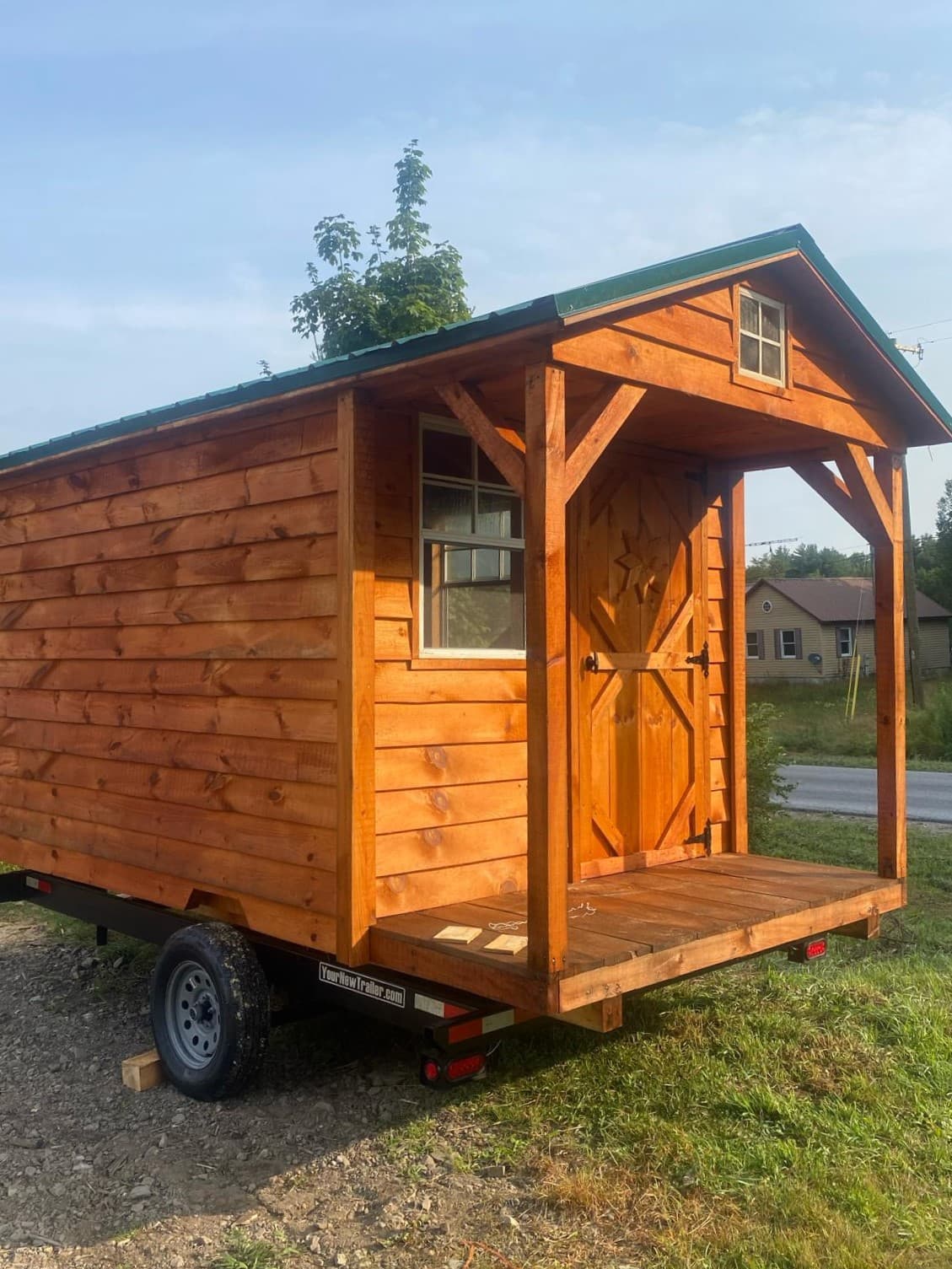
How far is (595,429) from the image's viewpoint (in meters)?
4.13

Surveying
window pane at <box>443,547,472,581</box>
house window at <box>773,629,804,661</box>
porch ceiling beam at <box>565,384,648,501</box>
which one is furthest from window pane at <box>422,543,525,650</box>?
house window at <box>773,629,804,661</box>

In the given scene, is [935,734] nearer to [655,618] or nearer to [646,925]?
[655,618]

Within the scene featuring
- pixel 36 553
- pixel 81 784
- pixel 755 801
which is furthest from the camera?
pixel 755 801

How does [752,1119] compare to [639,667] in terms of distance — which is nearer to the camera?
[752,1119]

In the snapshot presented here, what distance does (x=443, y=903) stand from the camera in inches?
194

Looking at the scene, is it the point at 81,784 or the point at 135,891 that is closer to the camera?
the point at 135,891

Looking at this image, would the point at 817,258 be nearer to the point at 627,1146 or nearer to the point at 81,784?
the point at 627,1146

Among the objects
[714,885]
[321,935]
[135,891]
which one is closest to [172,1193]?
[321,935]

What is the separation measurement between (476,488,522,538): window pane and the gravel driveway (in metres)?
2.52

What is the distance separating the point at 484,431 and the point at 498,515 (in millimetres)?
1368

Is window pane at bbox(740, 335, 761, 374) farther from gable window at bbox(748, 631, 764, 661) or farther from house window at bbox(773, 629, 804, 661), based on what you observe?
gable window at bbox(748, 631, 764, 661)

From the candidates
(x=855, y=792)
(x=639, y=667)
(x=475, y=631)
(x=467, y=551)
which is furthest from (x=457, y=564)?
(x=855, y=792)

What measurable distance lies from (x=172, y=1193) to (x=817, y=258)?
15.7ft

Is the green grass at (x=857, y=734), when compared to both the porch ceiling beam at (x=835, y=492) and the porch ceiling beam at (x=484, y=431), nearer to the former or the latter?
the porch ceiling beam at (x=835, y=492)
